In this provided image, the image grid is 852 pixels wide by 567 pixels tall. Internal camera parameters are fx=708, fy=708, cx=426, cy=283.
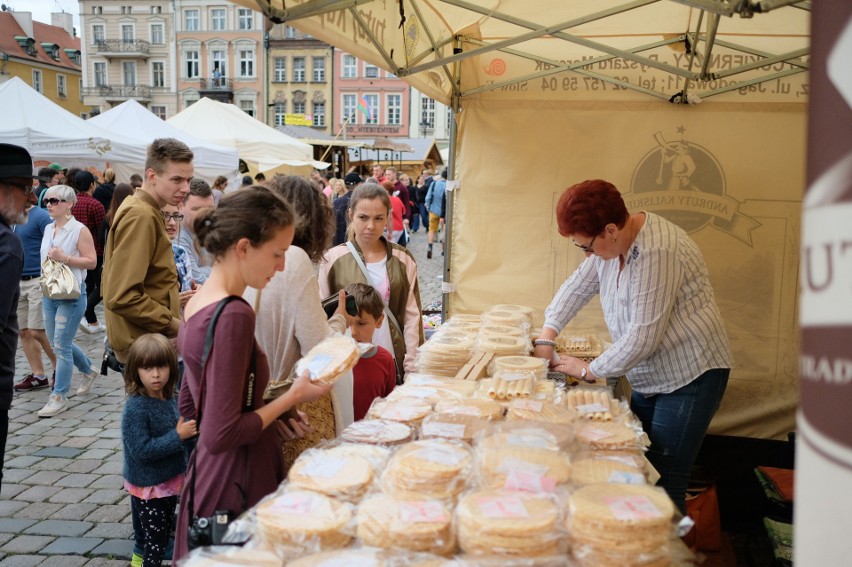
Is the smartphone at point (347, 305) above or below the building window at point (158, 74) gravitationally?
below

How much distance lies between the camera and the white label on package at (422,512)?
1815mm

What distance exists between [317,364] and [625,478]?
1.03m

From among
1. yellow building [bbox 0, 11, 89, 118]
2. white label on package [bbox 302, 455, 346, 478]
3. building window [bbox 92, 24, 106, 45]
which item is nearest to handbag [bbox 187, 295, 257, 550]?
white label on package [bbox 302, 455, 346, 478]

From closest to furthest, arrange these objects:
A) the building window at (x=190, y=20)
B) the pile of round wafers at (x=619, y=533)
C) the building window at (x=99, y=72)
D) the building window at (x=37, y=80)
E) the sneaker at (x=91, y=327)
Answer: the pile of round wafers at (x=619, y=533)
the sneaker at (x=91, y=327)
the building window at (x=37, y=80)
the building window at (x=190, y=20)
the building window at (x=99, y=72)

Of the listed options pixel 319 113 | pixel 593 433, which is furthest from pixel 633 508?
pixel 319 113

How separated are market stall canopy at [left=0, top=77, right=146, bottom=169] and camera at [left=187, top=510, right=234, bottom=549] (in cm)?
1162

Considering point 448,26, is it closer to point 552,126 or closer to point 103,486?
point 552,126

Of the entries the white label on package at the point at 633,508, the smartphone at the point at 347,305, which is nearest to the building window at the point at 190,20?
the smartphone at the point at 347,305

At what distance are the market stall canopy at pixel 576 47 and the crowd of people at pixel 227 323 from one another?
3.20 ft

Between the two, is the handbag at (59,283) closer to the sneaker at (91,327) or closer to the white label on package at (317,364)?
the sneaker at (91,327)

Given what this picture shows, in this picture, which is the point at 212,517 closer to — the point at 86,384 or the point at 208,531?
the point at 208,531

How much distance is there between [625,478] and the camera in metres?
2.11

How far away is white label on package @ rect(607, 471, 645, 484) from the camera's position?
2096 mm

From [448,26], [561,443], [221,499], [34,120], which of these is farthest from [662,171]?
[34,120]
